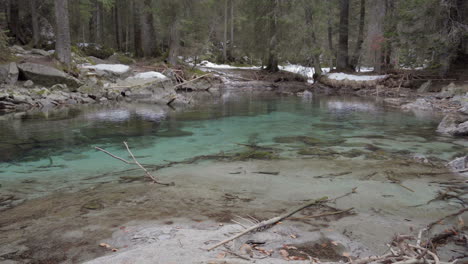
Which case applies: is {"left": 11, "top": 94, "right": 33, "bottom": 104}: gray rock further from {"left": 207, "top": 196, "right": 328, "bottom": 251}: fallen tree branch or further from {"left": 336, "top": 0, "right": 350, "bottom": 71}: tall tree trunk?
{"left": 336, "top": 0, "right": 350, "bottom": 71}: tall tree trunk

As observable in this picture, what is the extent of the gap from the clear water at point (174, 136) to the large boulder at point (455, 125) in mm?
309

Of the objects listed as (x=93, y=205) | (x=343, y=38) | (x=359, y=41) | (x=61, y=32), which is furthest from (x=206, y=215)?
(x=359, y=41)

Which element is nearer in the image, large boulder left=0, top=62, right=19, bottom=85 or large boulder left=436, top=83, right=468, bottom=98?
large boulder left=0, top=62, right=19, bottom=85

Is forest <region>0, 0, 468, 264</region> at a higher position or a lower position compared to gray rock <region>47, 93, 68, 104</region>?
lower

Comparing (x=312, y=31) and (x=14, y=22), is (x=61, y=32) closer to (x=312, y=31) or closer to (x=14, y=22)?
(x=14, y=22)

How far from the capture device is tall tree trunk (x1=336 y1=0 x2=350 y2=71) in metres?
22.8

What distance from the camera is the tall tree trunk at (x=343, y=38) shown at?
22.8 metres

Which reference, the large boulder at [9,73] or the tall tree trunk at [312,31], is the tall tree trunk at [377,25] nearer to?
the tall tree trunk at [312,31]

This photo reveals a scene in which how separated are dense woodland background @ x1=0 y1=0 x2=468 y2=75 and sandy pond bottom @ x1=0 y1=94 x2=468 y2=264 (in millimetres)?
8597

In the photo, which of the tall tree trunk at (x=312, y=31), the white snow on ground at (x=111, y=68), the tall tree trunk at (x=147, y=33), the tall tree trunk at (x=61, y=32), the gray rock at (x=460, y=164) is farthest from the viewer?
the tall tree trunk at (x=147, y=33)

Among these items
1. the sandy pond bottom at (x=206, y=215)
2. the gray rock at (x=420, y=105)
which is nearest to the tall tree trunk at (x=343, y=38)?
the gray rock at (x=420, y=105)

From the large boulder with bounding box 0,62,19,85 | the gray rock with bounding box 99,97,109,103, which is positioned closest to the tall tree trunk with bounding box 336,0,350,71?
the gray rock with bounding box 99,97,109,103

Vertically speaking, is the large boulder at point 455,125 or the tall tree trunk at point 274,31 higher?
the tall tree trunk at point 274,31

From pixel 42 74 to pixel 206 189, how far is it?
13.1m
